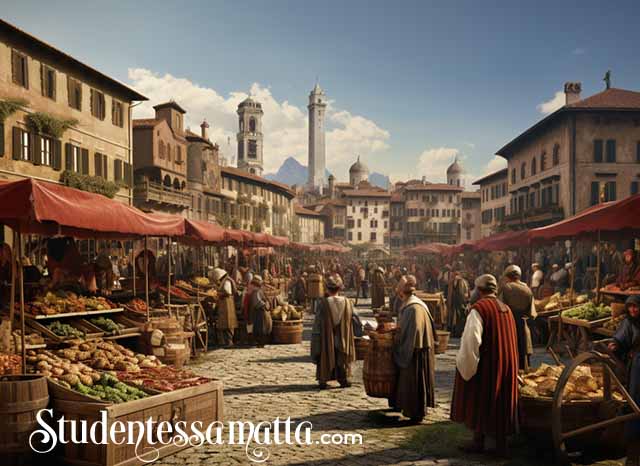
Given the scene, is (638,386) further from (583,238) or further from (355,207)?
(355,207)

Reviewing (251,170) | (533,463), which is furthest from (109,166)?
(251,170)

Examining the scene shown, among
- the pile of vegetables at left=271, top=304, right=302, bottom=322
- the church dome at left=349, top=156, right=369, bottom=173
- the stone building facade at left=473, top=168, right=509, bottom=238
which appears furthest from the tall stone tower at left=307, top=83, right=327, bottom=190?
the pile of vegetables at left=271, top=304, right=302, bottom=322

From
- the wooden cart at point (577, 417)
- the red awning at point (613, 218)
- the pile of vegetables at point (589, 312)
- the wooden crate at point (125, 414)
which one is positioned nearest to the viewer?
the wooden cart at point (577, 417)

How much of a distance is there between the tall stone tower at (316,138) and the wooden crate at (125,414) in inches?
4970

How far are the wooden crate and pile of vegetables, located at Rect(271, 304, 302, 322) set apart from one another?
311 inches

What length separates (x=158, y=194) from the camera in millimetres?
36062

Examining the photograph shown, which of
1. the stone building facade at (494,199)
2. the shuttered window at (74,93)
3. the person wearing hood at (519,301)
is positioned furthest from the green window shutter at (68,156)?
the stone building facade at (494,199)

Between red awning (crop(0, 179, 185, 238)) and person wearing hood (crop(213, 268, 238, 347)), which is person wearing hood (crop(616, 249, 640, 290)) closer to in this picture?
person wearing hood (crop(213, 268, 238, 347))

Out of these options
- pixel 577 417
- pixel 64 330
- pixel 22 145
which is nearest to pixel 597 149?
pixel 22 145

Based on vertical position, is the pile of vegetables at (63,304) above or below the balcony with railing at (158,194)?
below

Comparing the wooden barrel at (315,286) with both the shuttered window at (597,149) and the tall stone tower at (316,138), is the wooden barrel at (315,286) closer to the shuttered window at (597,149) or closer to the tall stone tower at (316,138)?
the shuttered window at (597,149)

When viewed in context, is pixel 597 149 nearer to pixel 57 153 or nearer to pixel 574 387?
pixel 57 153

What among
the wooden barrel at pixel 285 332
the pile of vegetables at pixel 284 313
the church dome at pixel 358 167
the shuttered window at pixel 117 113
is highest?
the church dome at pixel 358 167

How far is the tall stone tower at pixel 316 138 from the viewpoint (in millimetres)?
132625
